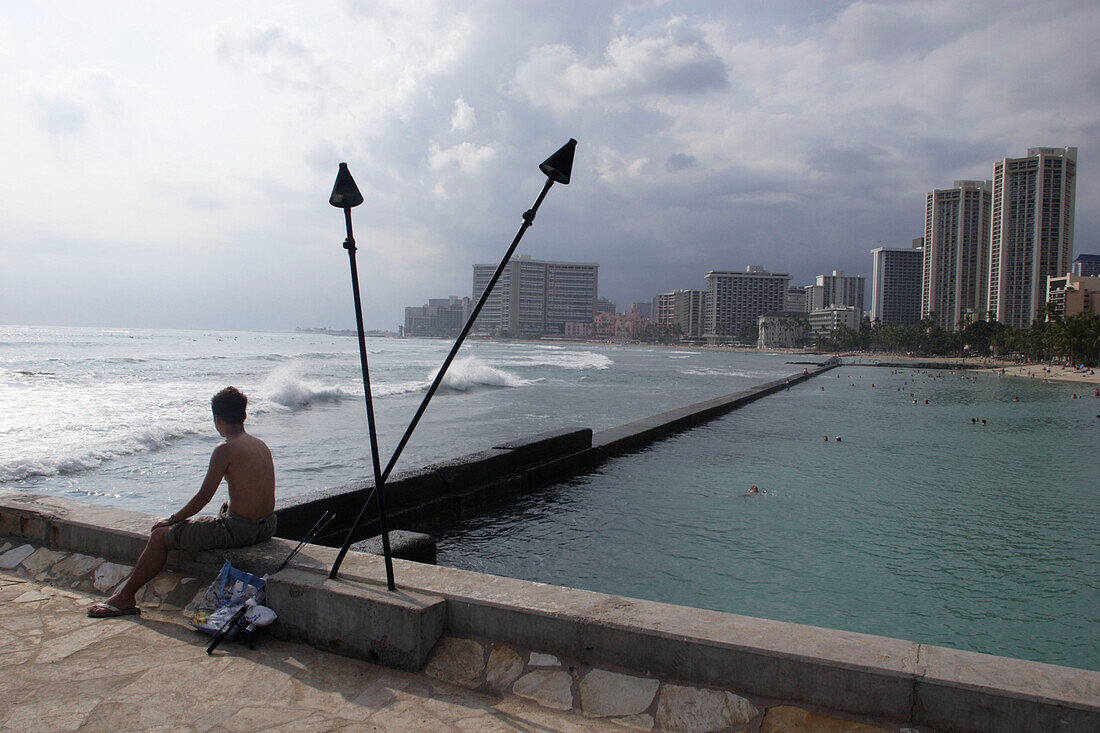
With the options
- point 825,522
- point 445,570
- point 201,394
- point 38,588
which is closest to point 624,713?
point 445,570

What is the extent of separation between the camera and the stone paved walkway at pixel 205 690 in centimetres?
239

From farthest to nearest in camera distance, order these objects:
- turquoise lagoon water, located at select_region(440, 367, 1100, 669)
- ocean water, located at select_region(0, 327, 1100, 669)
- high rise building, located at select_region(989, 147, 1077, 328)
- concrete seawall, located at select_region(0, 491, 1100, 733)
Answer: high rise building, located at select_region(989, 147, 1077, 328) < ocean water, located at select_region(0, 327, 1100, 669) < turquoise lagoon water, located at select_region(440, 367, 1100, 669) < concrete seawall, located at select_region(0, 491, 1100, 733)

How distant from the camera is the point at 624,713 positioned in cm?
245

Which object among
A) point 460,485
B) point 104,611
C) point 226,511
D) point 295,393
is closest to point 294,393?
point 295,393

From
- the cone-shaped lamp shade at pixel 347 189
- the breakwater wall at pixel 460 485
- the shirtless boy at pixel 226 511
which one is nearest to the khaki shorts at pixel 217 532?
the shirtless boy at pixel 226 511

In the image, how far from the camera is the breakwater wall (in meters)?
5.40

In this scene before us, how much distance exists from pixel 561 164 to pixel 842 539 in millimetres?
4883

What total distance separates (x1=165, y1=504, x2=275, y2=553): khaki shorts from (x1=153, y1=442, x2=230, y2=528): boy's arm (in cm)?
6

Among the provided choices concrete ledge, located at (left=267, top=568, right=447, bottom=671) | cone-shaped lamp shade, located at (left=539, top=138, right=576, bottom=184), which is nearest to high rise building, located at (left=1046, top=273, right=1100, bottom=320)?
cone-shaped lamp shade, located at (left=539, top=138, right=576, bottom=184)

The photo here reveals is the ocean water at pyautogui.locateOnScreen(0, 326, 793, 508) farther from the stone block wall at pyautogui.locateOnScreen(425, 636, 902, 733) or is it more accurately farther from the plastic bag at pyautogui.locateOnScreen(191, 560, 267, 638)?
the stone block wall at pyautogui.locateOnScreen(425, 636, 902, 733)

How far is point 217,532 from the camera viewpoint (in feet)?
11.6

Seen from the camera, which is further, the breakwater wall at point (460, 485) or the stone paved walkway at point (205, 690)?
the breakwater wall at point (460, 485)

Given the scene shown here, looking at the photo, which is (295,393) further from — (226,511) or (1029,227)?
(1029,227)

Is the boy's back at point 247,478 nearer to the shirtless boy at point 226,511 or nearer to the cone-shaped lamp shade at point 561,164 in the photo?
the shirtless boy at point 226,511
